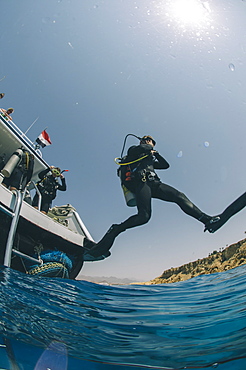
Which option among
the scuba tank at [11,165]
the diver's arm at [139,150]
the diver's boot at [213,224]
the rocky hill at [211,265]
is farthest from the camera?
the scuba tank at [11,165]

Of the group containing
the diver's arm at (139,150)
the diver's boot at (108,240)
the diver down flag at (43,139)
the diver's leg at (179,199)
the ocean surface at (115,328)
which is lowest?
the ocean surface at (115,328)

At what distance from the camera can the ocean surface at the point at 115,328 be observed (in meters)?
1.16

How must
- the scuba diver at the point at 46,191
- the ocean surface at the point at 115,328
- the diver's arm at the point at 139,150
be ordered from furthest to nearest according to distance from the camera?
the scuba diver at the point at 46,191, the diver's arm at the point at 139,150, the ocean surface at the point at 115,328

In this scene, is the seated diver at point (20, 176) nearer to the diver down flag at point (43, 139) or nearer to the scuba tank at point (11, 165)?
the scuba tank at point (11, 165)

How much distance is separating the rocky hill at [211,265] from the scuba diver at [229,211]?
0.89ft

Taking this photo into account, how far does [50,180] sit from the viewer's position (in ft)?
11.1

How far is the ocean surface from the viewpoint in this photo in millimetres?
1158

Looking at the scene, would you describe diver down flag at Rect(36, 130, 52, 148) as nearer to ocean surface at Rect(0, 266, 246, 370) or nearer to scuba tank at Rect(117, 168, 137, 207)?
scuba tank at Rect(117, 168, 137, 207)

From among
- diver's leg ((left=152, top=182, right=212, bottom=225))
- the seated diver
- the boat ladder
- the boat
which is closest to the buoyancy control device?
diver's leg ((left=152, top=182, right=212, bottom=225))

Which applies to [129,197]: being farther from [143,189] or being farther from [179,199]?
[179,199]

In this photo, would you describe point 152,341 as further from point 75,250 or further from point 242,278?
point 75,250

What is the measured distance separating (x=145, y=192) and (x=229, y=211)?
1.04m

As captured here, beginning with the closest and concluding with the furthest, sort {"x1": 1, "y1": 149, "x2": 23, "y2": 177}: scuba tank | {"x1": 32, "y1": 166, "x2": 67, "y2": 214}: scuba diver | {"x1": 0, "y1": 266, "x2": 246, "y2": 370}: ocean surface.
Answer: {"x1": 0, "y1": 266, "x2": 246, "y2": 370}: ocean surface
{"x1": 1, "y1": 149, "x2": 23, "y2": 177}: scuba tank
{"x1": 32, "y1": 166, "x2": 67, "y2": 214}: scuba diver

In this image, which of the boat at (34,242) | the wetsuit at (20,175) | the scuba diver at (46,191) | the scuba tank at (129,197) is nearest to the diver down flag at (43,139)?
the scuba diver at (46,191)
